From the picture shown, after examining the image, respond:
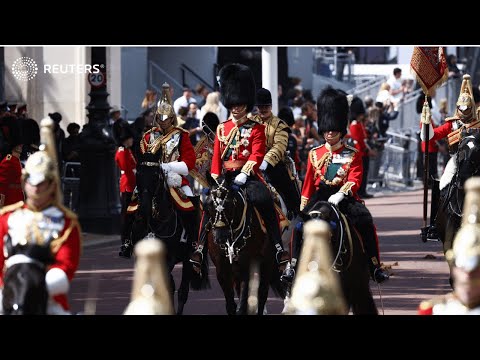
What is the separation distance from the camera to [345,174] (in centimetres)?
1414

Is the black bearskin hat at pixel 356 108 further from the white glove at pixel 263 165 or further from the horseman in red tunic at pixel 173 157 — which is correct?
the white glove at pixel 263 165

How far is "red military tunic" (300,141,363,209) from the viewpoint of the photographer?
14.1m

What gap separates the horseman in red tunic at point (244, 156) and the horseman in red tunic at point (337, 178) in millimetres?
393

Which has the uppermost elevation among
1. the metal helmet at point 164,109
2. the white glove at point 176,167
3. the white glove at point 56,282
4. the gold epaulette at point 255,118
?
the metal helmet at point 164,109

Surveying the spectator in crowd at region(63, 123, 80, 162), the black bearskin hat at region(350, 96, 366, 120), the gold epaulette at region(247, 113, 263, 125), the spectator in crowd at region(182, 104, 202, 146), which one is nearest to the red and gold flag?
the gold epaulette at region(247, 113, 263, 125)

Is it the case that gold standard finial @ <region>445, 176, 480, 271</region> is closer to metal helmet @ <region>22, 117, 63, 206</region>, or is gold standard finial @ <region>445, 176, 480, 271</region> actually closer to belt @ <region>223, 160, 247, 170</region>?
metal helmet @ <region>22, 117, 63, 206</region>

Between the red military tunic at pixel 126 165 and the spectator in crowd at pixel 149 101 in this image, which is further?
Answer: the spectator in crowd at pixel 149 101

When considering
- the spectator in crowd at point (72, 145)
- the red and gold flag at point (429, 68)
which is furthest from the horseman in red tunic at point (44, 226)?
the spectator in crowd at point (72, 145)

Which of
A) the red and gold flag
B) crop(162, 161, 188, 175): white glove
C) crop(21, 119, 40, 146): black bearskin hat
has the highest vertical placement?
the red and gold flag

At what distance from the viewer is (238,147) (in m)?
15.0

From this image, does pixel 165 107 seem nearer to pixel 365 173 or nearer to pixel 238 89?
pixel 238 89

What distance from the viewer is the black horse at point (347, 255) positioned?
13.1 meters

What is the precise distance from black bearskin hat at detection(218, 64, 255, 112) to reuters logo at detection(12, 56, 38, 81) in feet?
16.7

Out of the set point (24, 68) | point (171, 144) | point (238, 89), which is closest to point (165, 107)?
point (171, 144)
